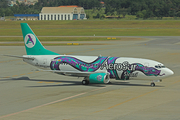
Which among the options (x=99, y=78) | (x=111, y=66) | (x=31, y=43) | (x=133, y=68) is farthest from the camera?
(x=31, y=43)

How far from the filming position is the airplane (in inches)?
1517

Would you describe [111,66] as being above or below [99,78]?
above

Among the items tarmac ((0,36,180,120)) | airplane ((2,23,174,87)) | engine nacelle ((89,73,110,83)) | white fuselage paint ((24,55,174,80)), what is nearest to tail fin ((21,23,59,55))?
airplane ((2,23,174,87))

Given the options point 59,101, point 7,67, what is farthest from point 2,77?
point 59,101

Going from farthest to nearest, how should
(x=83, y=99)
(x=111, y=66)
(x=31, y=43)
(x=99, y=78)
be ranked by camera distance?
(x=31, y=43) → (x=111, y=66) → (x=99, y=78) → (x=83, y=99)

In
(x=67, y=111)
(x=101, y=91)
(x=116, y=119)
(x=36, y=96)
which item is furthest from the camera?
(x=101, y=91)

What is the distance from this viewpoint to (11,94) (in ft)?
119

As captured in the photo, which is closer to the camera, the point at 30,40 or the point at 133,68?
the point at 133,68

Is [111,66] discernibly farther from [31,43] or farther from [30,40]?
[30,40]

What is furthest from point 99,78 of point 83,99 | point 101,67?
point 83,99

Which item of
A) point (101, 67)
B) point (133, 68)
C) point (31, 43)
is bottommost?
point (101, 67)

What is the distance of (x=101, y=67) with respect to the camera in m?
40.2

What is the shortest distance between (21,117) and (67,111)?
13.1ft

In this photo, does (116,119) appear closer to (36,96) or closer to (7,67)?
(36,96)
